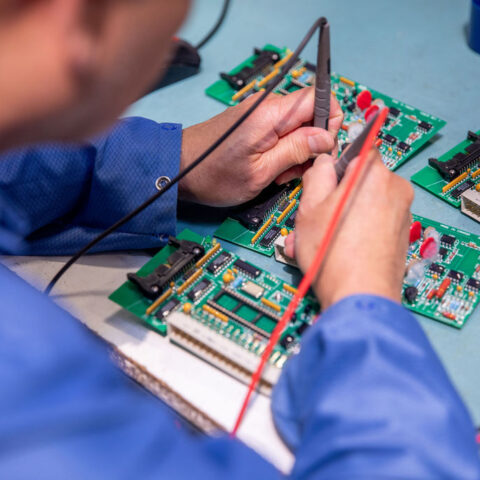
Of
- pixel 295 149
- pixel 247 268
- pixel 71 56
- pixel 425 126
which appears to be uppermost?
pixel 71 56

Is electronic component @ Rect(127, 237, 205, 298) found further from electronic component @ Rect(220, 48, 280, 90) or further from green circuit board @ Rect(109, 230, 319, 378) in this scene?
electronic component @ Rect(220, 48, 280, 90)

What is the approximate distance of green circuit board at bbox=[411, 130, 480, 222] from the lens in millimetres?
1541

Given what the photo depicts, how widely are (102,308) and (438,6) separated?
5.75ft

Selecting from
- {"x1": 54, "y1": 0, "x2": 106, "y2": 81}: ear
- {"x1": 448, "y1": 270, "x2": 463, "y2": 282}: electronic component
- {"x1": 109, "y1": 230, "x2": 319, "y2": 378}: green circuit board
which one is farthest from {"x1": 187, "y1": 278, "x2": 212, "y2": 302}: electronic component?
A: {"x1": 54, "y1": 0, "x2": 106, "y2": 81}: ear

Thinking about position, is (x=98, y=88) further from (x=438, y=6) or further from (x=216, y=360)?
(x=438, y=6)

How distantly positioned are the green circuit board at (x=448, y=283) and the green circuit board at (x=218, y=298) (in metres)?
0.26

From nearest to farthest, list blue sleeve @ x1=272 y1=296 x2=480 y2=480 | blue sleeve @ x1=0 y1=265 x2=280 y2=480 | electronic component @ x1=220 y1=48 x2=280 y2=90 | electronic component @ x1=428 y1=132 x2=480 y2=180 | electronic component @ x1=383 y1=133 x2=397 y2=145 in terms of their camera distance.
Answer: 1. blue sleeve @ x1=0 y1=265 x2=280 y2=480
2. blue sleeve @ x1=272 y1=296 x2=480 y2=480
3. electronic component @ x1=428 y1=132 x2=480 y2=180
4. electronic component @ x1=383 y1=133 x2=397 y2=145
5. electronic component @ x1=220 y1=48 x2=280 y2=90

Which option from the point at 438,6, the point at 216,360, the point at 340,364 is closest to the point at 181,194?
the point at 216,360

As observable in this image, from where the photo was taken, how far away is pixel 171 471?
753mm

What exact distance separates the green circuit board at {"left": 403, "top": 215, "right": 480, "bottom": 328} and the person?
163 mm

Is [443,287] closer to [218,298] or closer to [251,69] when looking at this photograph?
[218,298]

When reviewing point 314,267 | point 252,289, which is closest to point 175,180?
point 252,289

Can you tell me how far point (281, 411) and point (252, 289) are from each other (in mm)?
312

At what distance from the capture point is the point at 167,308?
129 centimetres
